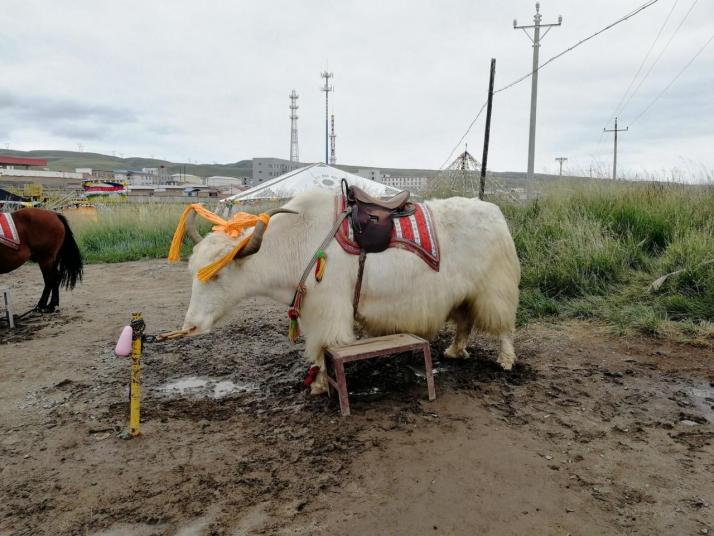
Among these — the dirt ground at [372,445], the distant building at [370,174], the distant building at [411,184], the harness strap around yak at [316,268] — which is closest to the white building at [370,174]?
the distant building at [370,174]

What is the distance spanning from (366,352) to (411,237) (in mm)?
905

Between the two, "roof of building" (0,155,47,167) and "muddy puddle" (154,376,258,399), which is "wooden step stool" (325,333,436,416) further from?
"roof of building" (0,155,47,167)

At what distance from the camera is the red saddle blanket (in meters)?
3.46

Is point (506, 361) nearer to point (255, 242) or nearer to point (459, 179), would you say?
point (255, 242)

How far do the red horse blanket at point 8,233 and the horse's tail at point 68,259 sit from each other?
642 millimetres

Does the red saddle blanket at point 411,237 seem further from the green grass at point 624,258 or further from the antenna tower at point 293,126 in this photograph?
the antenna tower at point 293,126

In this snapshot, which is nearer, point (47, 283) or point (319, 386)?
point (319, 386)

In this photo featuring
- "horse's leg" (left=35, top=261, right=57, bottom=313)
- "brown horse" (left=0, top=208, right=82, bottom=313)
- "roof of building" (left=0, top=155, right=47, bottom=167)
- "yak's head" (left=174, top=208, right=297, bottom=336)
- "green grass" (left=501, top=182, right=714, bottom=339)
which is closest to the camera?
"yak's head" (left=174, top=208, right=297, bottom=336)

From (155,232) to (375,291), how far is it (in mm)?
10776

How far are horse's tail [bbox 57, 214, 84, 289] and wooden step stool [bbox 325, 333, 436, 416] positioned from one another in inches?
193

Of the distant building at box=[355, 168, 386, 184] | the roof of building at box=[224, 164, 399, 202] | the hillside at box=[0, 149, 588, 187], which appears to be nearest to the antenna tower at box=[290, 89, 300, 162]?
the distant building at box=[355, 168, 386, 184]

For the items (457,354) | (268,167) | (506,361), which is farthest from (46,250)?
(268,167)

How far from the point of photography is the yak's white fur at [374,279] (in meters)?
3.39

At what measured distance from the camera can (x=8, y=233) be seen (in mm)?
5922
